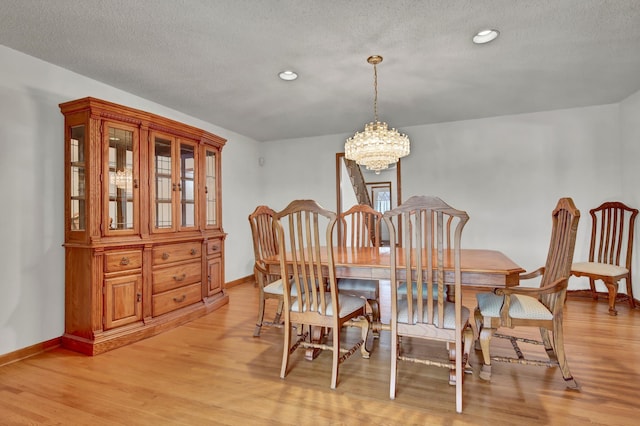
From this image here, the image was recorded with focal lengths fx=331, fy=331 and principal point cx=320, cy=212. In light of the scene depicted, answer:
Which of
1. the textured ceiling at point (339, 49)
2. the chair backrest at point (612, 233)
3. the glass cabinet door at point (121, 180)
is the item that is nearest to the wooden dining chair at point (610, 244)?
the chair backrest at point (612, 233)

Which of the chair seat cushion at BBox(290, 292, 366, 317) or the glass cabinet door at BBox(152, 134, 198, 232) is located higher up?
the glass cabinet door at BBox(152, 134, 198, 232)

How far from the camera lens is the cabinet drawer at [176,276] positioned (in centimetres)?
315

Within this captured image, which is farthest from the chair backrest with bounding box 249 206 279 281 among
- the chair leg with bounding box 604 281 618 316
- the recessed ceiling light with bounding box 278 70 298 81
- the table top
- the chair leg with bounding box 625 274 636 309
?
the chair leg with bounding box 625 274 636 309

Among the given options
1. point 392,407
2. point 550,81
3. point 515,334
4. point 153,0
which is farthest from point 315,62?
point 515,334

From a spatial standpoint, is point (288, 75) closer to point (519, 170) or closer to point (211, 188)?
point (211, 188)

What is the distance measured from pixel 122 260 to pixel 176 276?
1.97 feet

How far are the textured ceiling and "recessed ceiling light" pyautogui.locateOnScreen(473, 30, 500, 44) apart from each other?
6 centimetres

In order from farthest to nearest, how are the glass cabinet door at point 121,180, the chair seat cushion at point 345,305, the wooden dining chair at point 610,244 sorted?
the wooden dining chair at point 610,244, the glass cabinet door at point 121,180, the chair seat cushion at point 345,305

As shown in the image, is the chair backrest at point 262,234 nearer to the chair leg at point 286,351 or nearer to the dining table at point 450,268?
the dining table at point 450,268

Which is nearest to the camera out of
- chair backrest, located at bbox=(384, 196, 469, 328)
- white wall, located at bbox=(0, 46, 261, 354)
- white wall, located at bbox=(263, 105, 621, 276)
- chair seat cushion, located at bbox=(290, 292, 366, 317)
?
chair backrest, located at bbox=(384, 196, 469, 328)

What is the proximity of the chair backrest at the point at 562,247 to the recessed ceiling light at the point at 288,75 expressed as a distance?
2.37 meters

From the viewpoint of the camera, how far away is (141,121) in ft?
9.94

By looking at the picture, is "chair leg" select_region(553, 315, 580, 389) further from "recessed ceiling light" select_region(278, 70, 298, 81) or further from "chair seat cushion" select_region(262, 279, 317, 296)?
"recessed ceiling light" select_region(278, 70, 298, 81)

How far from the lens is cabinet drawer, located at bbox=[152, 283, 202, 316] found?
3127 mm
